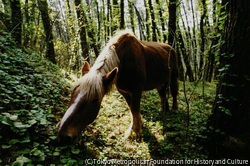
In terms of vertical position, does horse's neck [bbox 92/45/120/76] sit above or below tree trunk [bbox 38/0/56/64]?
below

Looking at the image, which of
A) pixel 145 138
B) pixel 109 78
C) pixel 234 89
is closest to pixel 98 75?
pixel 109 78

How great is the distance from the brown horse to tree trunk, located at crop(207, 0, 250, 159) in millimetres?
1137

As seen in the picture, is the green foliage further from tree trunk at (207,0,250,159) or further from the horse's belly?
tree trunk at (207,0,250,159)

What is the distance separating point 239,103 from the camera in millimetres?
2707

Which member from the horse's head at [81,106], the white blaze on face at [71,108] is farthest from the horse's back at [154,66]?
the white blaze on face at [71,108]

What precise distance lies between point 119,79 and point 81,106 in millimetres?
1454

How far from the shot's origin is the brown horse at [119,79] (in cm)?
204

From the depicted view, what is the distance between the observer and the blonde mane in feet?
7.22

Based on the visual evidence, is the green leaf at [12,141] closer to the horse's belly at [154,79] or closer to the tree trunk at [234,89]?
the horse's belly at [154,79]

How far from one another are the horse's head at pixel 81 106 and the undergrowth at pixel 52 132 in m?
0.30

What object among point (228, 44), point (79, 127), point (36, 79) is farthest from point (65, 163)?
point (228, 44)

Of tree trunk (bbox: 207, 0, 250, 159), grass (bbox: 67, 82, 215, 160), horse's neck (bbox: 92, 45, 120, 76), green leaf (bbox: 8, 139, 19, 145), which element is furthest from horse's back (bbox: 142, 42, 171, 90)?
green leaf (bbox: 8, 139, 19, 145)

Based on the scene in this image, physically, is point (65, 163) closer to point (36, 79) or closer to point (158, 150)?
point (158, 150)

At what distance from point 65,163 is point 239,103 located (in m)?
3.27
